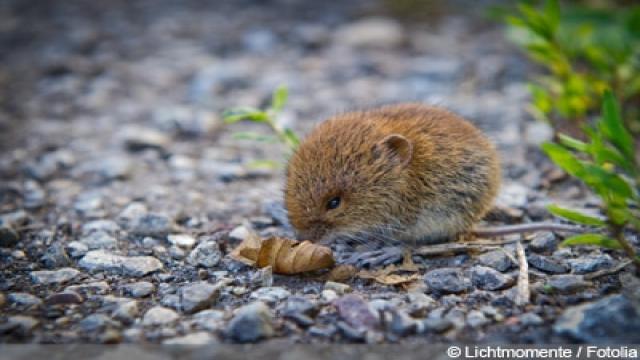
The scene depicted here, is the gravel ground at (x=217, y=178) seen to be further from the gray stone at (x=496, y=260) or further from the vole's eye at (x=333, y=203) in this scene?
the vole's eye at (x=333, y=203)

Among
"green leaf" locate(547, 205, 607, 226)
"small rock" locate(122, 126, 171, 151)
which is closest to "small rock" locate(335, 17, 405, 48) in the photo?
"small rock" locate(122, 126, 171, 151)

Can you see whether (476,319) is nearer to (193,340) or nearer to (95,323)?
→ (193,340)

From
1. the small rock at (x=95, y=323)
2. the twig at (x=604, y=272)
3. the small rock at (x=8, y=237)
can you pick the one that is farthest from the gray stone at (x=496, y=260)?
the small rock at (x=8, y=237)

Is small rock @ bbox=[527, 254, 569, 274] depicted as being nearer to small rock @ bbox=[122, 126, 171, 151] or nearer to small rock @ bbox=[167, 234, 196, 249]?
small rock @ bbox=[167, 234, 196, 249]

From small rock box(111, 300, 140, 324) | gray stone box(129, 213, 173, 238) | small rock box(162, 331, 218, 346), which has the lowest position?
small rock box(162, 331, 218, 346)

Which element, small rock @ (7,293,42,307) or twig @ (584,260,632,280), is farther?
twig @ (584,260,632,280)

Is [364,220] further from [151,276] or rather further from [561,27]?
[561,27]

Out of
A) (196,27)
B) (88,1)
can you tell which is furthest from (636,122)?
→ (88,1)
